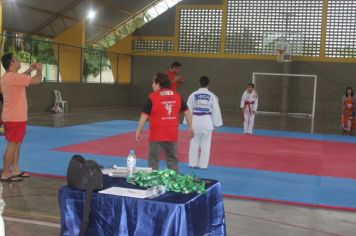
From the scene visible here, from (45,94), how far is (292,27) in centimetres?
1289

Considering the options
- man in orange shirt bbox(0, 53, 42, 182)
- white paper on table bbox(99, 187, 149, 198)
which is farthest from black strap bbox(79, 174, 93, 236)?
man in orange shirt bbox(0, 53, 42, 182)

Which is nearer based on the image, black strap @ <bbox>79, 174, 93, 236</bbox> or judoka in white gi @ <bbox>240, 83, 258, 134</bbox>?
black strap @ <bbox>79, 174, 93, 236</bbox>

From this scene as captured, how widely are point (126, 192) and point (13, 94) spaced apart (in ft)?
11.3

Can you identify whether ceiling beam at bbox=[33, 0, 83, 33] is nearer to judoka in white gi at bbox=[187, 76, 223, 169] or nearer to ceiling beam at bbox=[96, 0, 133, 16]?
ceiling beam at bbox=[96, 0, 133, 16]

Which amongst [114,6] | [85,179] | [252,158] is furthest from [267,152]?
[114,6]

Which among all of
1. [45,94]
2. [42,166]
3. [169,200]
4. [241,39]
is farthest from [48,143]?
[241,39]

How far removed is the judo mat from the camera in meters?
6.79

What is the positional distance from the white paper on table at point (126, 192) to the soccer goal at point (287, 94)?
2115 centimetres

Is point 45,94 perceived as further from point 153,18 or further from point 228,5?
point 228,5

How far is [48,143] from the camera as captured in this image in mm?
10523

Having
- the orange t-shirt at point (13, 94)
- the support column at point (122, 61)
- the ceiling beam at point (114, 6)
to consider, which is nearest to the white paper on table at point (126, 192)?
the orange t-shirt at point (13, 94)

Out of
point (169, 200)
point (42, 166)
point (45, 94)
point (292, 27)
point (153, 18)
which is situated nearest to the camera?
point (169, 200)

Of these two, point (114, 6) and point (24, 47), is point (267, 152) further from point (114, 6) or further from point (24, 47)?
point (114, 6)

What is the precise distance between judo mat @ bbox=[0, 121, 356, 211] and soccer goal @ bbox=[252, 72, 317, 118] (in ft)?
32.1
